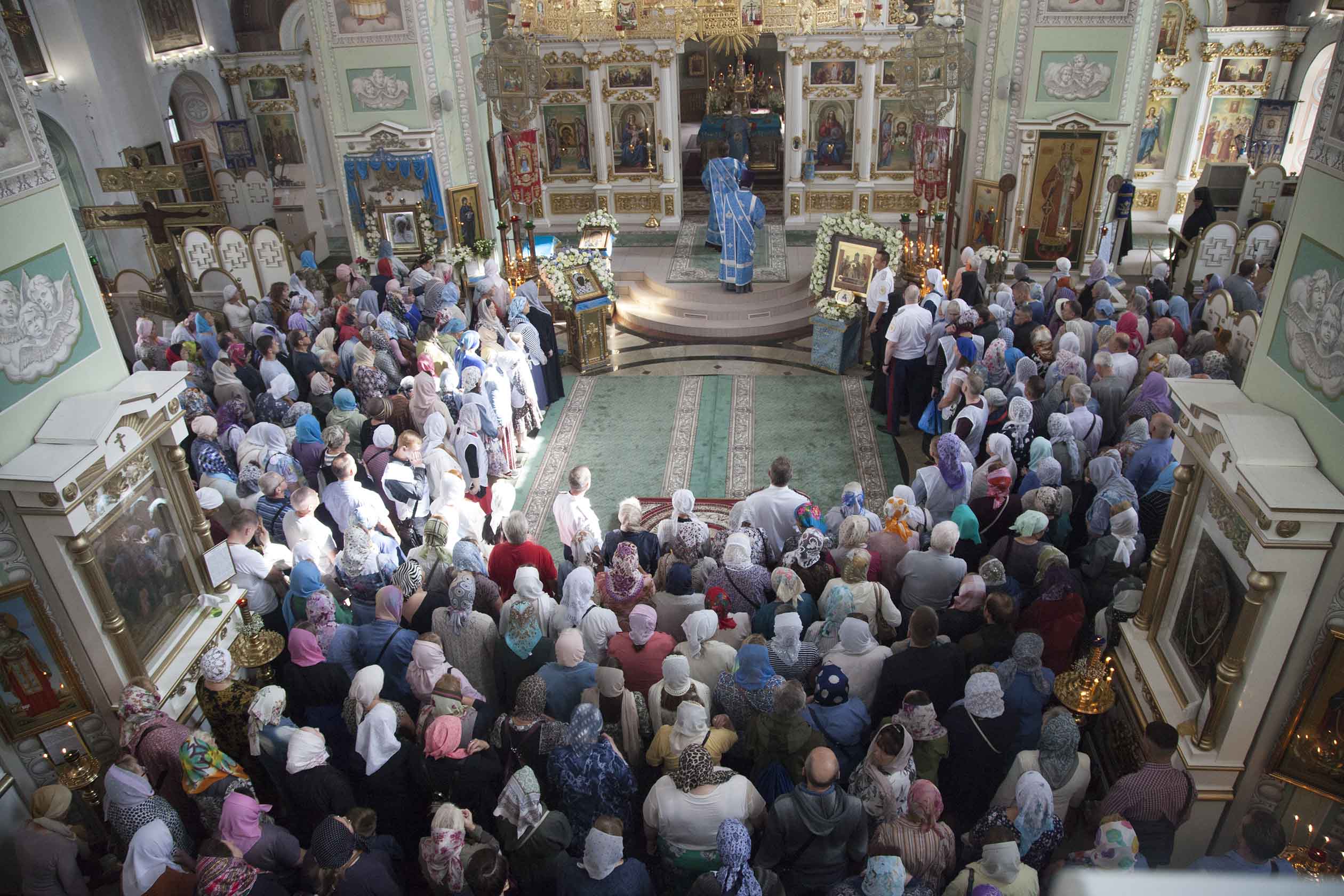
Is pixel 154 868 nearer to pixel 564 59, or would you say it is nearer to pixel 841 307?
pixel 841 307

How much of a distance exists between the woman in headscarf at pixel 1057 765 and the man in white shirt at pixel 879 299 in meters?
6.59

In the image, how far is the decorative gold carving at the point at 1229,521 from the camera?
4105 millimetres

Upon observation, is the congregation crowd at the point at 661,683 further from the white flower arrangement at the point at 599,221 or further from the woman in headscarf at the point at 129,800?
the white flower arrangement at the point at 599,221

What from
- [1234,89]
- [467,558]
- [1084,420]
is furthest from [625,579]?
[1234,89]

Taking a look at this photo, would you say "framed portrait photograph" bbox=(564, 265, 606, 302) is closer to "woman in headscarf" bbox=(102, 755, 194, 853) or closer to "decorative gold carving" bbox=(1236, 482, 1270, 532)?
"woman in headscarf" bbox=(102, 755, 194, 853)

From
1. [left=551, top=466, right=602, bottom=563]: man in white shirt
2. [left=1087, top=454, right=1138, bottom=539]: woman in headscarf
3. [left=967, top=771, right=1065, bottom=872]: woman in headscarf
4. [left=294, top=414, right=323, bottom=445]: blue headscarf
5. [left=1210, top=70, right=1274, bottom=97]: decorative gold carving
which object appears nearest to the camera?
[left=967, top=771, right=1065, bottom=872]: woman in headscarf

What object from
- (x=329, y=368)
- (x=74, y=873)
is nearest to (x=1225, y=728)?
(x=74, y=873)

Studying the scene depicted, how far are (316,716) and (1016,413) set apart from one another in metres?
5.12

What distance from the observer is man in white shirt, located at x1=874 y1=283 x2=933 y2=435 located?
30.1 ft

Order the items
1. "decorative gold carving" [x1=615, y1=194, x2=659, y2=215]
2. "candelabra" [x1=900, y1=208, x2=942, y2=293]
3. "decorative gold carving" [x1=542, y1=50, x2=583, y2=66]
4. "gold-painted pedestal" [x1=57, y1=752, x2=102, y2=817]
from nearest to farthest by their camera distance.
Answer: "gold-painted pedestal" [x1=57, y1=752, x2=102, y2=817] < "candelabra" [x1=900, y1=208, x2=942, y2=293] < "decorative gold carving" [x1=542, y1=50, x2=583, y2=66] < "decorative gold carving" [x1=615, y1=194, x2=659, y2=215]

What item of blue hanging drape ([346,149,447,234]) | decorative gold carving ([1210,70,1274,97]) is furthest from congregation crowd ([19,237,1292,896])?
decorative gold carving ([1210,70,1274,97])

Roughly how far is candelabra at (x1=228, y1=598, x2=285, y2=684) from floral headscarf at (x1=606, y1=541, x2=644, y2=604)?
6.81 ft

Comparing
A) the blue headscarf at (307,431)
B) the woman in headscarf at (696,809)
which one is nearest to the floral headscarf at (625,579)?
the woman in headscarf at (696,809)

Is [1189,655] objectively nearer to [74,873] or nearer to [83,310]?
[74,873]
